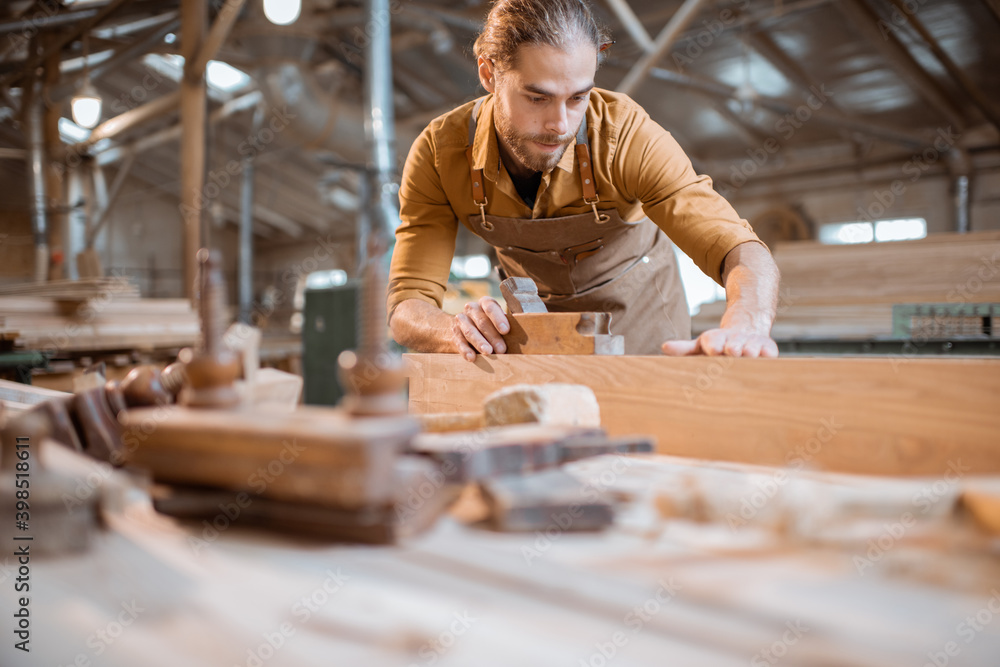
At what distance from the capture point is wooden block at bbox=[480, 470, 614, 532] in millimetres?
729

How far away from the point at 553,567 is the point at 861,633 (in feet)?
0.86

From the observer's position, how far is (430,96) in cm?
1006

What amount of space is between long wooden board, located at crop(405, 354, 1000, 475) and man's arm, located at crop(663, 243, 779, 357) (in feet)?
0.54

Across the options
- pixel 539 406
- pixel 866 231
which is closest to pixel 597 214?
pixel 539 406

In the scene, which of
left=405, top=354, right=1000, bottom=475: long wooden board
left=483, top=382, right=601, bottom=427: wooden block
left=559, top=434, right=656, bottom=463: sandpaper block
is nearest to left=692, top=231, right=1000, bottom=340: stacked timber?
left=405, top=354, right=1000, bottom=475: long wooden board

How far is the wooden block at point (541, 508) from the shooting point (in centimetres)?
73

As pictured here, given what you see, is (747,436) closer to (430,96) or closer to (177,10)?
(177,10)

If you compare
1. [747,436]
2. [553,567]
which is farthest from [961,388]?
[553,567]

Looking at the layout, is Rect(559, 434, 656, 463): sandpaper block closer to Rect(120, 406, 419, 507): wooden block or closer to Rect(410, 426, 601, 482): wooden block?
Rect(410, 426, 601, 482): wooden block

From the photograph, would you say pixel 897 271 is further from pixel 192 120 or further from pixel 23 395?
pixel 192 120

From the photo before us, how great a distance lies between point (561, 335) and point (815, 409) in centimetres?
65

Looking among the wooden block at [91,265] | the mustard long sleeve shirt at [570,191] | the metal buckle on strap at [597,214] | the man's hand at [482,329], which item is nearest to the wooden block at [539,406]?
the man's hand at [482,329]

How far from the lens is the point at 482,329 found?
183cm

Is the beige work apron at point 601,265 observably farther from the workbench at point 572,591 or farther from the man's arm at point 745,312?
the workbench at point 572,591
